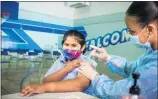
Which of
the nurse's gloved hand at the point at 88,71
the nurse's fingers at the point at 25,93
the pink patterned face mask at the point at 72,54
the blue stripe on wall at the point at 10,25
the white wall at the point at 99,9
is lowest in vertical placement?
the nurse's fingers at the point at 25,93

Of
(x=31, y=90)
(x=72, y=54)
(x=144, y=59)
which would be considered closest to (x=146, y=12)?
(x=144, y=59)

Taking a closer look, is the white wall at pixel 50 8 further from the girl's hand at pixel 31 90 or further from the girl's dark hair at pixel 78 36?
the girl's hand at pixel 31 90

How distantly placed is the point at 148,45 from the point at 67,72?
0.51 m

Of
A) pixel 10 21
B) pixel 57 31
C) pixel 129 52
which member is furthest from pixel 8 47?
pixel 129 52

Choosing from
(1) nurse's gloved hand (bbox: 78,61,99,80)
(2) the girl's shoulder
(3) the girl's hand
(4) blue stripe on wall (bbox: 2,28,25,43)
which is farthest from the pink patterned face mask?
(4) blue stripe on wall (bbox: 2,28,25,43)

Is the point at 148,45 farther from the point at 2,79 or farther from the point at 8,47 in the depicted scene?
the point at 2,79

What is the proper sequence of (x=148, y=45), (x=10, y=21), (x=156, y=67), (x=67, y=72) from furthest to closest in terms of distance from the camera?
(x=10, y=21) → (x=67, y=72) → (x=148, y=45) → (x=156, y=67)

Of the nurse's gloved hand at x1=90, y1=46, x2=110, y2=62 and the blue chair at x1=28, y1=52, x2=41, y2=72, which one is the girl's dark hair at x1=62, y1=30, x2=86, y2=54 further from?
the blue chair at x1=28, y1=52, x2=41, y2=72

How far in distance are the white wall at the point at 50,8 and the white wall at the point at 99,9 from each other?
68 mm

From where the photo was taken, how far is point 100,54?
114cm

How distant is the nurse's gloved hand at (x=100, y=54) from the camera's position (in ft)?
3.72

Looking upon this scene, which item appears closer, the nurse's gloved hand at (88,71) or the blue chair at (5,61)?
the nurse's gloved hand at (88,71)

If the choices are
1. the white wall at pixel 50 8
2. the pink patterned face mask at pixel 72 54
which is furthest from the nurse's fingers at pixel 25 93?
the white wall at pixel 50 8

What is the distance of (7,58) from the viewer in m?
1.37
